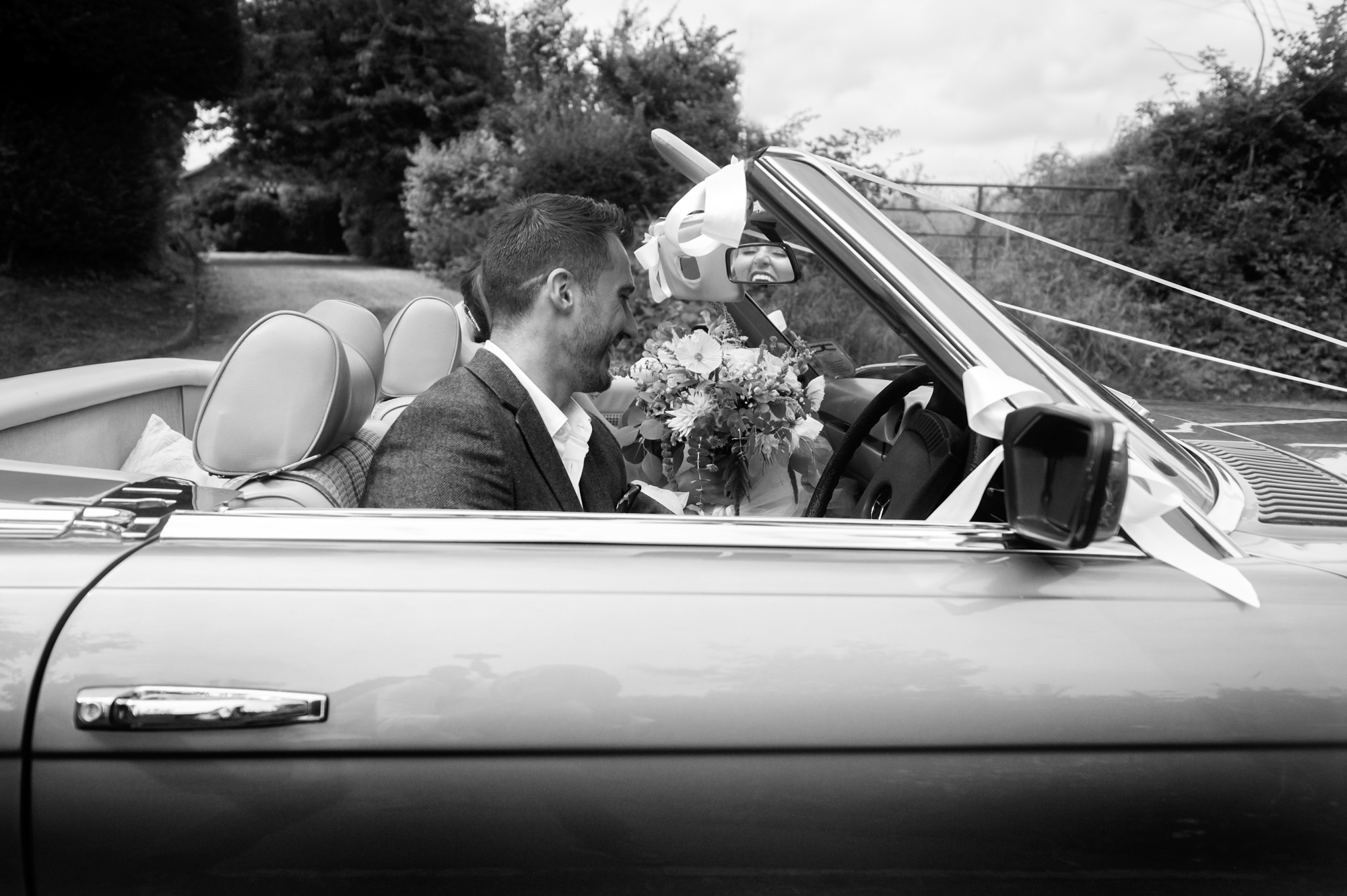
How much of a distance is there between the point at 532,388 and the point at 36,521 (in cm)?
96

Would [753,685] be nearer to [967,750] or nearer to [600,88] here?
[967,750]

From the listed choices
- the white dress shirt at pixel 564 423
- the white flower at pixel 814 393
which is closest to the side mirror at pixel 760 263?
the white flower at pixel 814 393

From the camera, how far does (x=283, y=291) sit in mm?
18844

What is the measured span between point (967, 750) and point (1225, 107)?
13.0 m

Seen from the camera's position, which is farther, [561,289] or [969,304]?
[561,289]

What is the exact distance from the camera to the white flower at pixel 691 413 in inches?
90.0

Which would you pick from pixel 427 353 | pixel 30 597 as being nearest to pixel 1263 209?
pixel 427 353

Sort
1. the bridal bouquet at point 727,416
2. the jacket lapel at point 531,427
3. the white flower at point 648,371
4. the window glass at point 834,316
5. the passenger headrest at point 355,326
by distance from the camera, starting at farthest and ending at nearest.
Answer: the window glass at point 834,316 < the passenger headrest at point 355,326 < the white flower at point 648,371 < the bridal bouquet at point 727,416 < the jacket lapel at point 531,427

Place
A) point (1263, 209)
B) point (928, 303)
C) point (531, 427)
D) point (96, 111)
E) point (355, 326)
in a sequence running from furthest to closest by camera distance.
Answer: point (96, 111)
point (1263, 209)
point (355, 326)
point (531, 427)
point (928, 303)

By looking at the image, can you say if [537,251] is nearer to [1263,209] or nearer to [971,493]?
[971,493]

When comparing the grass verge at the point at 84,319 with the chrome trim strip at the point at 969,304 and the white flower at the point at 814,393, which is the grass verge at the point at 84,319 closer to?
the white flower at the point at 814,393

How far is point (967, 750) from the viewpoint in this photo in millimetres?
1206

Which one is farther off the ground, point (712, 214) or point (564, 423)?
point (712, 214)

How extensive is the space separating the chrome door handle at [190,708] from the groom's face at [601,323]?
1108mm
